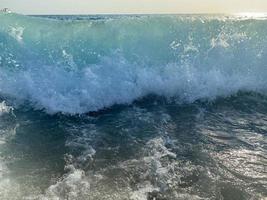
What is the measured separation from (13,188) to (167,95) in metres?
5.76

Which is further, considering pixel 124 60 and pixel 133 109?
pixel 124 60

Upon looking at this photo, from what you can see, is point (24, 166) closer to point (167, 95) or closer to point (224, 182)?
point (224, 182)

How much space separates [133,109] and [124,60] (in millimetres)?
2419

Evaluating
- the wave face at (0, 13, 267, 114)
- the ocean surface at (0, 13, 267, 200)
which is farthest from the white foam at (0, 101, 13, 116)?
the wave face at (0, 13, 267, 114)

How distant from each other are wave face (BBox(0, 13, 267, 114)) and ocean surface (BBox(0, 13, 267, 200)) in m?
0.03

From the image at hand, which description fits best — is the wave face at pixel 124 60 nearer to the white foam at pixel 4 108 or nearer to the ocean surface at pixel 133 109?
the ocean surface at pixel 133 109

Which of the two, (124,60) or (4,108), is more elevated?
(124,60)

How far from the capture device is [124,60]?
36.7 ft

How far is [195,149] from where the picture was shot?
6578 mm

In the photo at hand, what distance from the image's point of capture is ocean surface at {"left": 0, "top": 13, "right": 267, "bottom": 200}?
5.40m

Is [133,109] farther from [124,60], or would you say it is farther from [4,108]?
[4,108]

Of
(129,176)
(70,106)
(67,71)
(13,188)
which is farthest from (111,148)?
(67,71)

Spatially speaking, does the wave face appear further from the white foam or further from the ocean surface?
the white foam

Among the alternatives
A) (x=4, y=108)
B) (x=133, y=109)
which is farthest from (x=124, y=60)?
(x=4, y=108)
